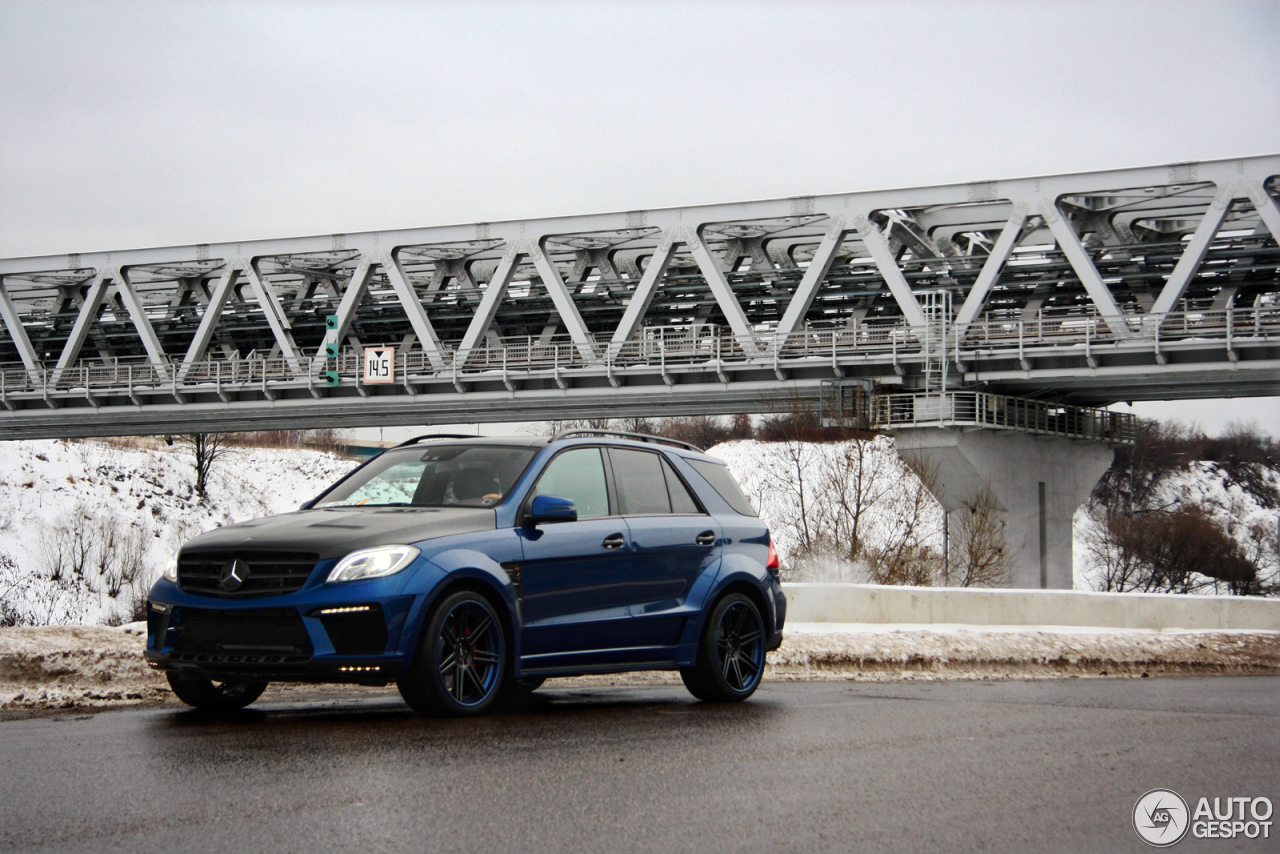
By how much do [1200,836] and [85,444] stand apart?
78.1 metres

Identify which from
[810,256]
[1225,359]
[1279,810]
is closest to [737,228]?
[810,256]

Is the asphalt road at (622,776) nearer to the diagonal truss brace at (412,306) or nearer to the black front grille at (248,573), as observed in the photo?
the black front grille at (248,573)

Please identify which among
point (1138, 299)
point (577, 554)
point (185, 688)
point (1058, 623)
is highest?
point (1138, 299)

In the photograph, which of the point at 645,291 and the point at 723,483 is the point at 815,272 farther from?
the point at 723,483

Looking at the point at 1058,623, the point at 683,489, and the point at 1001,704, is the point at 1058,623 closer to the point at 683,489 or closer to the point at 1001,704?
the point at 1001,704

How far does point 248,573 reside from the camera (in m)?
7.81

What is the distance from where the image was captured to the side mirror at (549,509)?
8.33 m

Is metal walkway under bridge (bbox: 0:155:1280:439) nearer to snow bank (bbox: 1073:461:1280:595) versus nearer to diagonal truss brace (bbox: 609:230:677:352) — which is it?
diagonal truss brace (bbox: 609:230:677:352)

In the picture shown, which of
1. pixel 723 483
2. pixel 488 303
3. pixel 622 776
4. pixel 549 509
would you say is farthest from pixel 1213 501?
pixel 622 776

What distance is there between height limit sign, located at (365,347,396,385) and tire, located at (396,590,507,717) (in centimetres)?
4289

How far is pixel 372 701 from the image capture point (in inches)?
388

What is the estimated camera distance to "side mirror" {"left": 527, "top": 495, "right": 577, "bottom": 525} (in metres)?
8.33

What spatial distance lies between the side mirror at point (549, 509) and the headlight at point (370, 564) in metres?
0.93

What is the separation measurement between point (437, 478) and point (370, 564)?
1.45 metres
